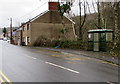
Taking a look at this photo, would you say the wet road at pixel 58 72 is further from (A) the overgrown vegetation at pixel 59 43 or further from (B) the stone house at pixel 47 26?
(B) the stone house at pixel 47 26

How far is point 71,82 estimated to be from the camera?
7574 millimetres

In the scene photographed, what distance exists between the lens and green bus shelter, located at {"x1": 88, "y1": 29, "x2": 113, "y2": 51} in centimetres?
2142

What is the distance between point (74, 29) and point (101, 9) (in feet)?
46.7

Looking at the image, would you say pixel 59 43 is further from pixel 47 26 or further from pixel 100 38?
pixel 100 38

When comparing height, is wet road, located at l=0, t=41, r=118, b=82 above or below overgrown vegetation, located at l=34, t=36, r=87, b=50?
below

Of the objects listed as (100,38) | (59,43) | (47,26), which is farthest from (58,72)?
(47,26)

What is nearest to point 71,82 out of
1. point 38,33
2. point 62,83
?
point 62,83

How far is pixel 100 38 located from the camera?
2192cm

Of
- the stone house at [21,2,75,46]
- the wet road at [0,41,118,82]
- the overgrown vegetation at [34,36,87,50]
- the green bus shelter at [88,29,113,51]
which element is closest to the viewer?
the wet road at [0,41,118,82]

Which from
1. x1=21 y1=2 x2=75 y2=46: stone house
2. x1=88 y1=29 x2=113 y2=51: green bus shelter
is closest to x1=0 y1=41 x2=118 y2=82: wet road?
x1=88 y1=29 x2=113 y2=51: green bus shelter

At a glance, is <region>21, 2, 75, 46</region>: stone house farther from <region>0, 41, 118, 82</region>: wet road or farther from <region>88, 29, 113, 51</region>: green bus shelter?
<region>0, 41, 118, 82</region>: wet road

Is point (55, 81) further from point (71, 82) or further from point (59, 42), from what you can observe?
point (59, 42)

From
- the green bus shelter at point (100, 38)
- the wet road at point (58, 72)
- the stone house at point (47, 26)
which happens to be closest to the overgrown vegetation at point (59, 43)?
the green bus shelter at point (100, 38)

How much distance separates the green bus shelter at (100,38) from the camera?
21.4 m
